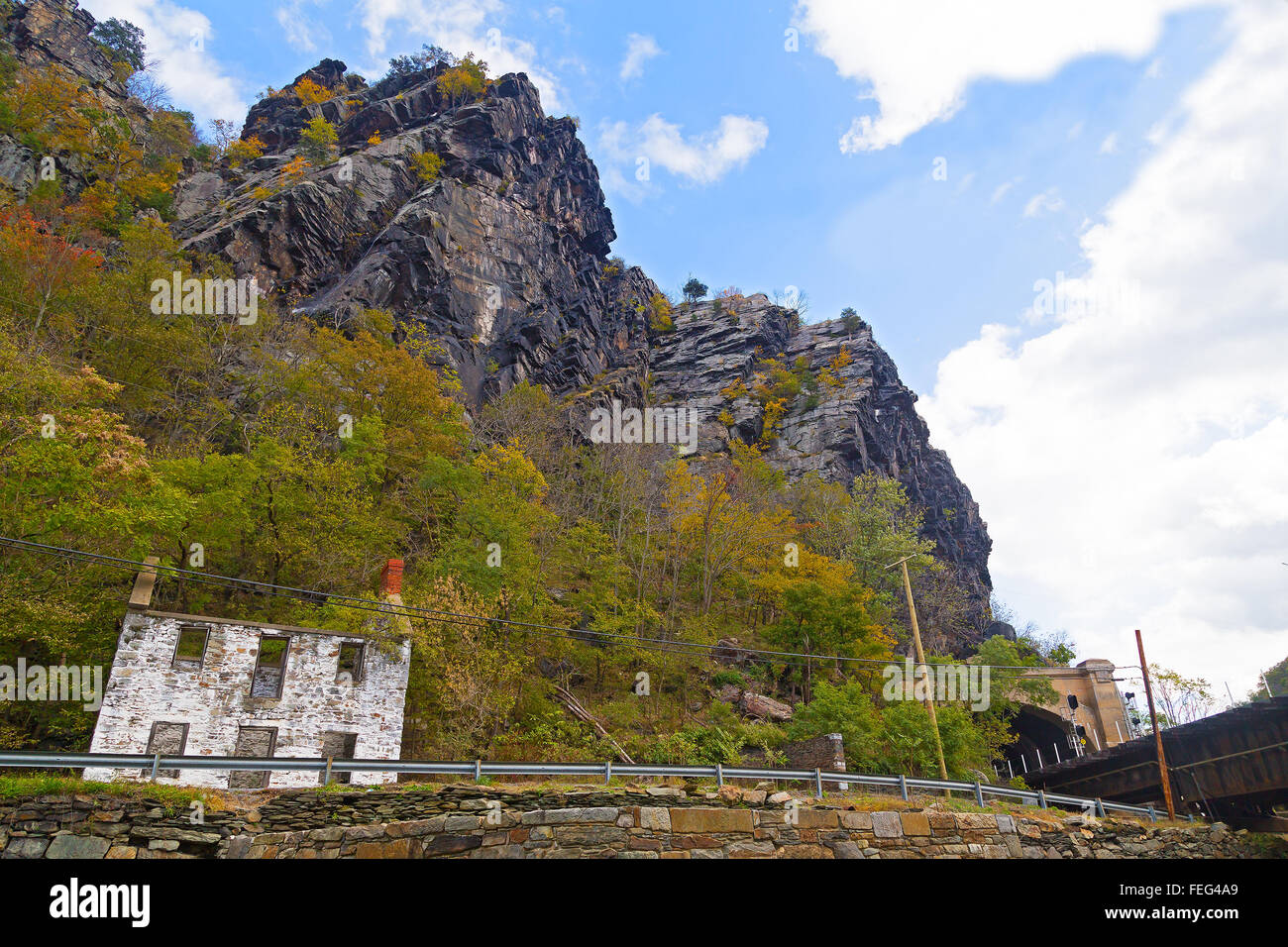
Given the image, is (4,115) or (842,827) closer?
Result: (842,827)

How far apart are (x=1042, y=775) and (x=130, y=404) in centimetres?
5195

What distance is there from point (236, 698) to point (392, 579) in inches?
216

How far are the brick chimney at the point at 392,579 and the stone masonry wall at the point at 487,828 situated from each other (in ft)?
36.3

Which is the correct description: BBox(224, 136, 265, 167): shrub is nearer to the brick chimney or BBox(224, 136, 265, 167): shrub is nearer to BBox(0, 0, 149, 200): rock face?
BBox(0, 0, 149, 200): rock face

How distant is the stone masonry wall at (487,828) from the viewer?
9938mm

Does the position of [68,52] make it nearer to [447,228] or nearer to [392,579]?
[447,228]

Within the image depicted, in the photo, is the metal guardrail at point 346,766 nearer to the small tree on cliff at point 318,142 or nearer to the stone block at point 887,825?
the stone block at point 887,825

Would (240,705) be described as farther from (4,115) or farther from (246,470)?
(4,115)

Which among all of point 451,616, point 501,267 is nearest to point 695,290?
point 501,267

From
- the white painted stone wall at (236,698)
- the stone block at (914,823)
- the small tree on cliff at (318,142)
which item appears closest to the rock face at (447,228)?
the small tree on cliff at (318,142)
